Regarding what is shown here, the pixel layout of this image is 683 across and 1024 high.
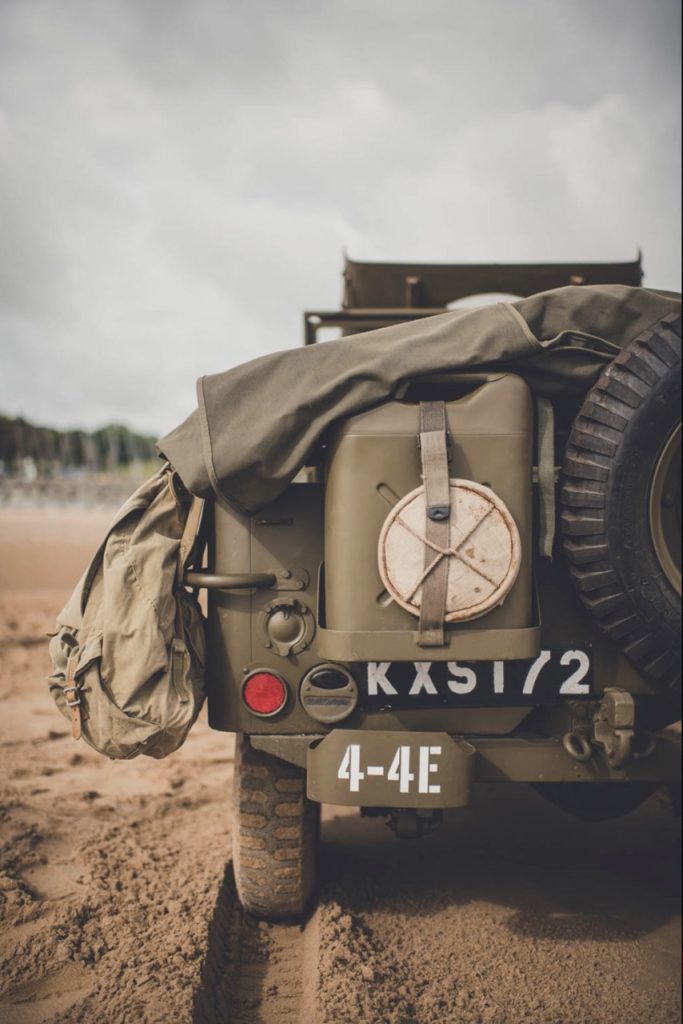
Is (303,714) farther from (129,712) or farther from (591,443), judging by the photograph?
(591,443)

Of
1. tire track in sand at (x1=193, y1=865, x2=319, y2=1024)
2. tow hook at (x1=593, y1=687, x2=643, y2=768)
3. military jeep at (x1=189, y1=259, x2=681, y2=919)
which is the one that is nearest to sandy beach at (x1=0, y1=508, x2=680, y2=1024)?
tire track in sand at (x1=193, y1=865, x2=319, y2=1024)

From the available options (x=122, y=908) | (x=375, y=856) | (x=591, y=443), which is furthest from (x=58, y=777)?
(x=591, y=443)

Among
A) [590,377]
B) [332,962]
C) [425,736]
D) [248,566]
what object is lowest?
[332,962]

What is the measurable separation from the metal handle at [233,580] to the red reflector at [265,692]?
26cm

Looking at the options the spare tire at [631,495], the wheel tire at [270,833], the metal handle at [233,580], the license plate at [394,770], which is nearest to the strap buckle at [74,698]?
the metal handle at [233,580]

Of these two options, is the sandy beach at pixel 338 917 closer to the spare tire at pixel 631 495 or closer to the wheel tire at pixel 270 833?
the wheel tire at pixel 270 833

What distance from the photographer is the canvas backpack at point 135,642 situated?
6.76 feet

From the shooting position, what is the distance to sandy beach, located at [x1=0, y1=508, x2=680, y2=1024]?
6.93 feet

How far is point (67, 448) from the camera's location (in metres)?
69.1

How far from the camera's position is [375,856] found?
3113 millimetres

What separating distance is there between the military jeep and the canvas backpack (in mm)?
110

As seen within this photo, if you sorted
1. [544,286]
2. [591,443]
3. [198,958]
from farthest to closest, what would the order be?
[544,286], [198,958], [591,443]

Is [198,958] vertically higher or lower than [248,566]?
lower

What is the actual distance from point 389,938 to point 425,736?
0.89 metres
